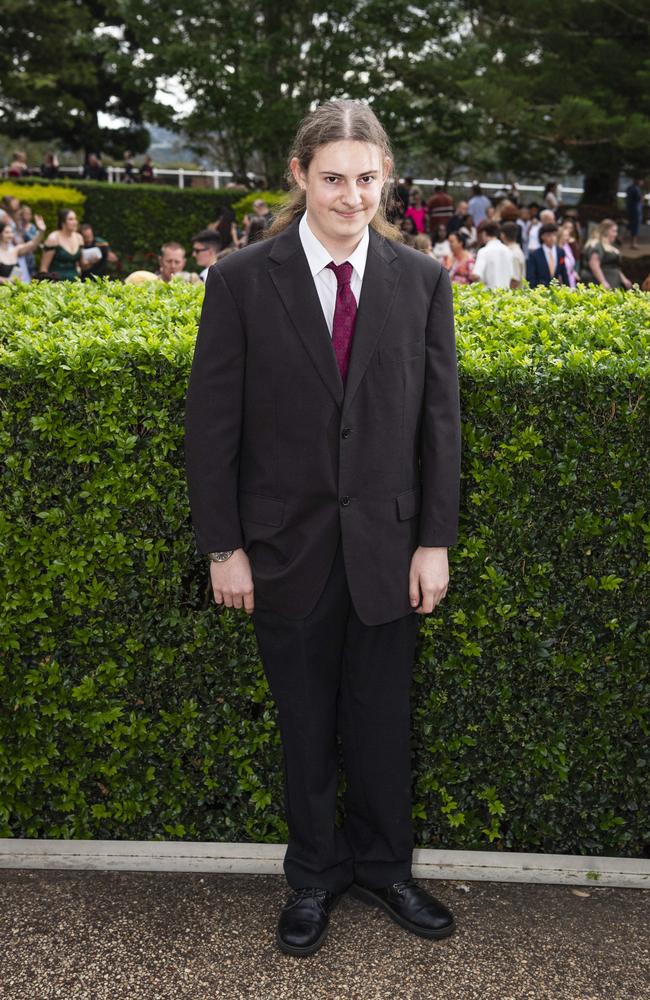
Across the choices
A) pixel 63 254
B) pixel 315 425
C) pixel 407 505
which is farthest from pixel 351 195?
pixel 63 254

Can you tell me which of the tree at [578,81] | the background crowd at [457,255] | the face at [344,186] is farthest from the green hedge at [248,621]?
the tree at [578,81]

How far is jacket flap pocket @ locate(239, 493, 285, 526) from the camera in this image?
3.05 m

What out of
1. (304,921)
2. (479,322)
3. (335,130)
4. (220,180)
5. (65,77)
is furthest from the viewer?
(65,77)

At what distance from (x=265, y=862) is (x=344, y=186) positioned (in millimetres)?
2209

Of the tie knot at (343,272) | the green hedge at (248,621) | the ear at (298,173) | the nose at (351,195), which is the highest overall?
the ear at (298,173)

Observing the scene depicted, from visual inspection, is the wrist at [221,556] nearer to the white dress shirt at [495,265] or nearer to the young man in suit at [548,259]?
the white dress shirt at [495,265]

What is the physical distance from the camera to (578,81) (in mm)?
24828

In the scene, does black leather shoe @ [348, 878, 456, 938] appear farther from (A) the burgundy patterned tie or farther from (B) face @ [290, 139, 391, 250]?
(B) face @ [290, 139, 391, 250]

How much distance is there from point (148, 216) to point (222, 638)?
23513 millimetres

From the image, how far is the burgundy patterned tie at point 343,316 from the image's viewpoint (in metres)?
3.03

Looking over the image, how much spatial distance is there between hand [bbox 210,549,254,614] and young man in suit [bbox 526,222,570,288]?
11.0m

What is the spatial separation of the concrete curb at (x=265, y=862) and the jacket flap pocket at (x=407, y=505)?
4.25ft

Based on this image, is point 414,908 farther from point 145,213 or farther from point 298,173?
point 145,213

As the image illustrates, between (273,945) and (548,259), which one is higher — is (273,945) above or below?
below
